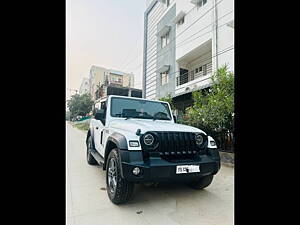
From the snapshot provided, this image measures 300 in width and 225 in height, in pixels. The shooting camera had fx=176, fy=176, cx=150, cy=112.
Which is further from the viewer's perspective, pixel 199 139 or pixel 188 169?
pixel 199 139

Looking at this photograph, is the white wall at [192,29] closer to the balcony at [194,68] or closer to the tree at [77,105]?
the balcony at [194,68]

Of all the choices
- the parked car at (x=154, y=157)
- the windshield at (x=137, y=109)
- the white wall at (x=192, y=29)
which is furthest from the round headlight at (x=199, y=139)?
the white wall at (x=192, y=29)

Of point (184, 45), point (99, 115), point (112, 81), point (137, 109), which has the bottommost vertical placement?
point (99, 115)

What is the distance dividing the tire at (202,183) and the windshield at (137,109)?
3.93ft

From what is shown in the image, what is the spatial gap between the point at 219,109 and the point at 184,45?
607cm

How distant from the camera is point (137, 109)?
10.1 feet

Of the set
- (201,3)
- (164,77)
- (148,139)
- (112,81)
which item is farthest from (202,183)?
(112,81)

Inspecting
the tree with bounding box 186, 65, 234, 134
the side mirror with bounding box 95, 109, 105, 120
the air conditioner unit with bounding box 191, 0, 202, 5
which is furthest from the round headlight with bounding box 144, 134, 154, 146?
the air conditioner unit with bounding box 191, 0, 202, 5

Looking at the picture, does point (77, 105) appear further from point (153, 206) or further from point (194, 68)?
point (153, 206)

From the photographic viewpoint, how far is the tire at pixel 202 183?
7.84 feet
